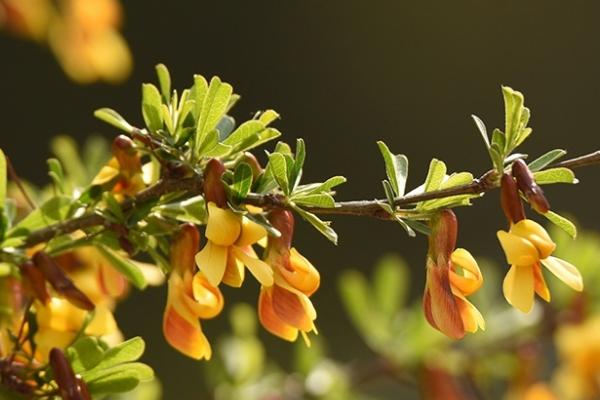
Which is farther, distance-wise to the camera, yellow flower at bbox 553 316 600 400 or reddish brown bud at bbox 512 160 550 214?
yellow flower at bbox 553 316 600 400

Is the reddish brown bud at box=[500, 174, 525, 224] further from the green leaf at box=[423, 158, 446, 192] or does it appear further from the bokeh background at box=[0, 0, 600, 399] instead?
the bokeh background at box=[0, 0, 600, 399]

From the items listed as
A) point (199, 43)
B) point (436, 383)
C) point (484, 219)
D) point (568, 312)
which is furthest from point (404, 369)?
point (199, 43)

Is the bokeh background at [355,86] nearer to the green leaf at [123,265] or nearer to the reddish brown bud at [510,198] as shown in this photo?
the green leaf at [123,265]

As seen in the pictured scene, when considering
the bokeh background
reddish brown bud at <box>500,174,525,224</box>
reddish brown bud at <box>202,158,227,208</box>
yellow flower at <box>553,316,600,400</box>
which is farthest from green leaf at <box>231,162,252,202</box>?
the bokeh background

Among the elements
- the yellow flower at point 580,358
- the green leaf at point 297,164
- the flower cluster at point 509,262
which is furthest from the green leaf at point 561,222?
the yellow flower at point 580,358

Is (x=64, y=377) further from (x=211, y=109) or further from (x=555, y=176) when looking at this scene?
(x=555, y=176)

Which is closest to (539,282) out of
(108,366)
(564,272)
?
(564,272)
